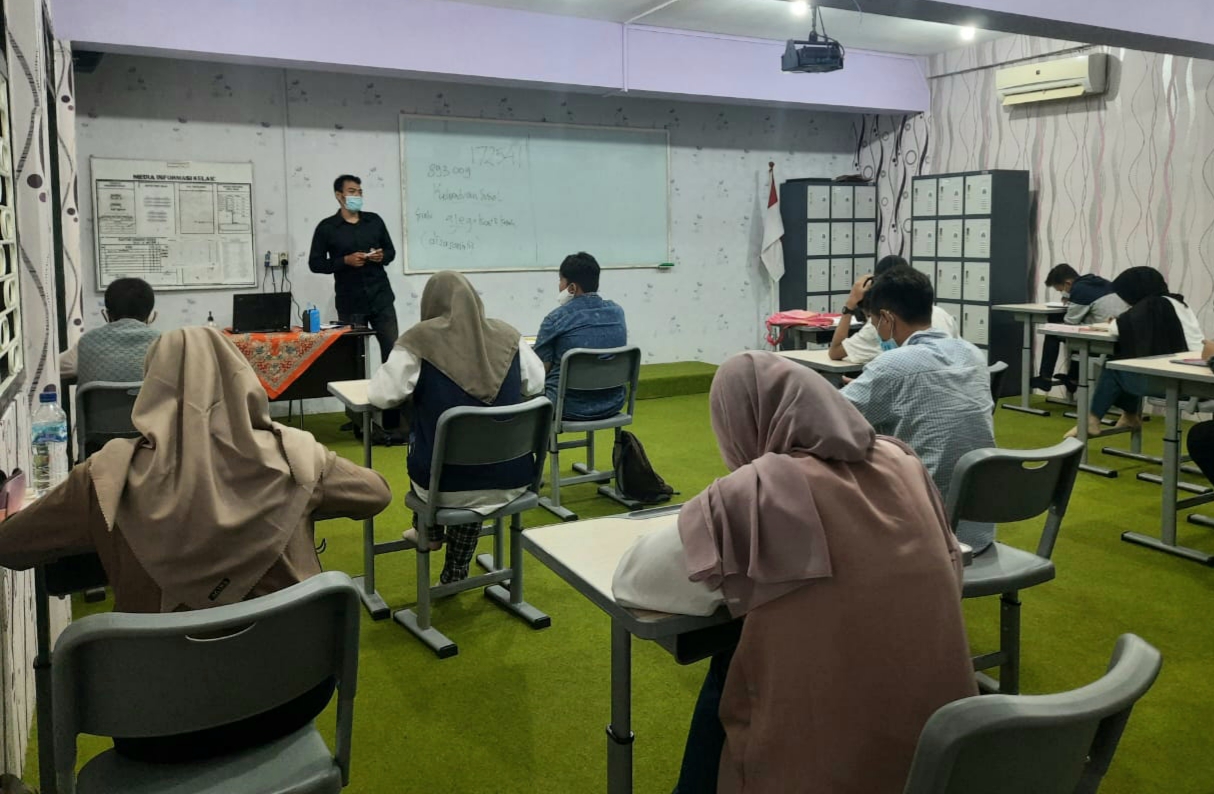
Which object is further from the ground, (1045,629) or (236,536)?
(236,536)

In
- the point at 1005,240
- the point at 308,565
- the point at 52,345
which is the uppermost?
the point at 1005,240

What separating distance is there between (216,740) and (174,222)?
565cm

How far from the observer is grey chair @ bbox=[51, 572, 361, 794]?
1.34 meters

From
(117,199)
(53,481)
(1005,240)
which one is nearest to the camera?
(53,481)

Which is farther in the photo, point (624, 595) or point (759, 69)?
point (759, 69)

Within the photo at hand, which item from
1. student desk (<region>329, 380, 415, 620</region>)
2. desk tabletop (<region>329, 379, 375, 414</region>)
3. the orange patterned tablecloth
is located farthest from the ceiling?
student desk (<region>329, 380, 415, 620</region>)

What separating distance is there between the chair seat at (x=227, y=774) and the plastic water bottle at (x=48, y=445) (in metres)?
0.87

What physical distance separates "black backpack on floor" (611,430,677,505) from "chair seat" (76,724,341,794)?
2967 millimetres

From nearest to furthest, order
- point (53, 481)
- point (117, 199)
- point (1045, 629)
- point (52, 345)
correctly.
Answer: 1. point (53, 481)
2. point (52, 345)
3. point (1045, 629)
4. point (117, 199)

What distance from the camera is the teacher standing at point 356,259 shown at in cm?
638

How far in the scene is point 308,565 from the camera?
1860 mm

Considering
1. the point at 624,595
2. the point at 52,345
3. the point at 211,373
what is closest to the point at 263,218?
the point at 52,345

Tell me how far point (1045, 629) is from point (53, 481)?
2.94 metres

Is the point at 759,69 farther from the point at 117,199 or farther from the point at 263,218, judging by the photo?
the point at 117,199
